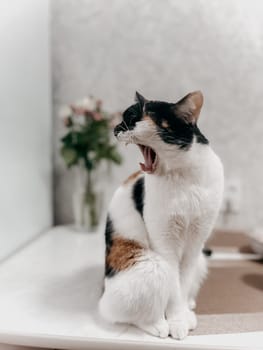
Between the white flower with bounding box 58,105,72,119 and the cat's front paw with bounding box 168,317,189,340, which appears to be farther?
the white flower with bounding box 58,105,72,119

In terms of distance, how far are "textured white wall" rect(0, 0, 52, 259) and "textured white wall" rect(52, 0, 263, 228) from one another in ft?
0.25

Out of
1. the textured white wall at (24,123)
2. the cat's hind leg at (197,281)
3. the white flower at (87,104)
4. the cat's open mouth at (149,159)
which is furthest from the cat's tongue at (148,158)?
the white flower at (87,104)

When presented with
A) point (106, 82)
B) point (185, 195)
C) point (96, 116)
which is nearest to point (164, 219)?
point (185, 195)

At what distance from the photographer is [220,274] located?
103cm

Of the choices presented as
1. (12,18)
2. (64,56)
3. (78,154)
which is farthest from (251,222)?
(12,18)

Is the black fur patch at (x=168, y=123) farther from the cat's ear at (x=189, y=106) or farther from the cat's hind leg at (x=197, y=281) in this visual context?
the cat's hind leg at (x=197, y=281)

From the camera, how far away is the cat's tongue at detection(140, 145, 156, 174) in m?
0.67

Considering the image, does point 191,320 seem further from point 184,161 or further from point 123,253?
point 184,161

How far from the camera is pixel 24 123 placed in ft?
3.85

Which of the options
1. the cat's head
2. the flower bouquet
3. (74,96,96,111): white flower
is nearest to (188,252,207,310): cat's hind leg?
the cat's head

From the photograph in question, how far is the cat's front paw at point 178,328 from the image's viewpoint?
0.67 m

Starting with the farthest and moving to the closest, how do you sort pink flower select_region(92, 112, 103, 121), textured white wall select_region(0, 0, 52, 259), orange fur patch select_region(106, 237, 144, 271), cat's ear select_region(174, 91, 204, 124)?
1. pink flower select_region(92, 112, 103, 121)
2. textured white wall select_region(0, 0, 52, 259)
3. orange fur patch select_region(106, 237, 144, 271)
4. cat's ear select_region(174, 91, 204, 124)

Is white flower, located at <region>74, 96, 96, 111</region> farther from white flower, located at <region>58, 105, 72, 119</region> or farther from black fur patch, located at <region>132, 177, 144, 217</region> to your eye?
black fur patch, located at <region>132, 177, 144, 217</region>

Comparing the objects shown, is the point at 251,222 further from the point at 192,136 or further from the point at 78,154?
the point at 192,136
